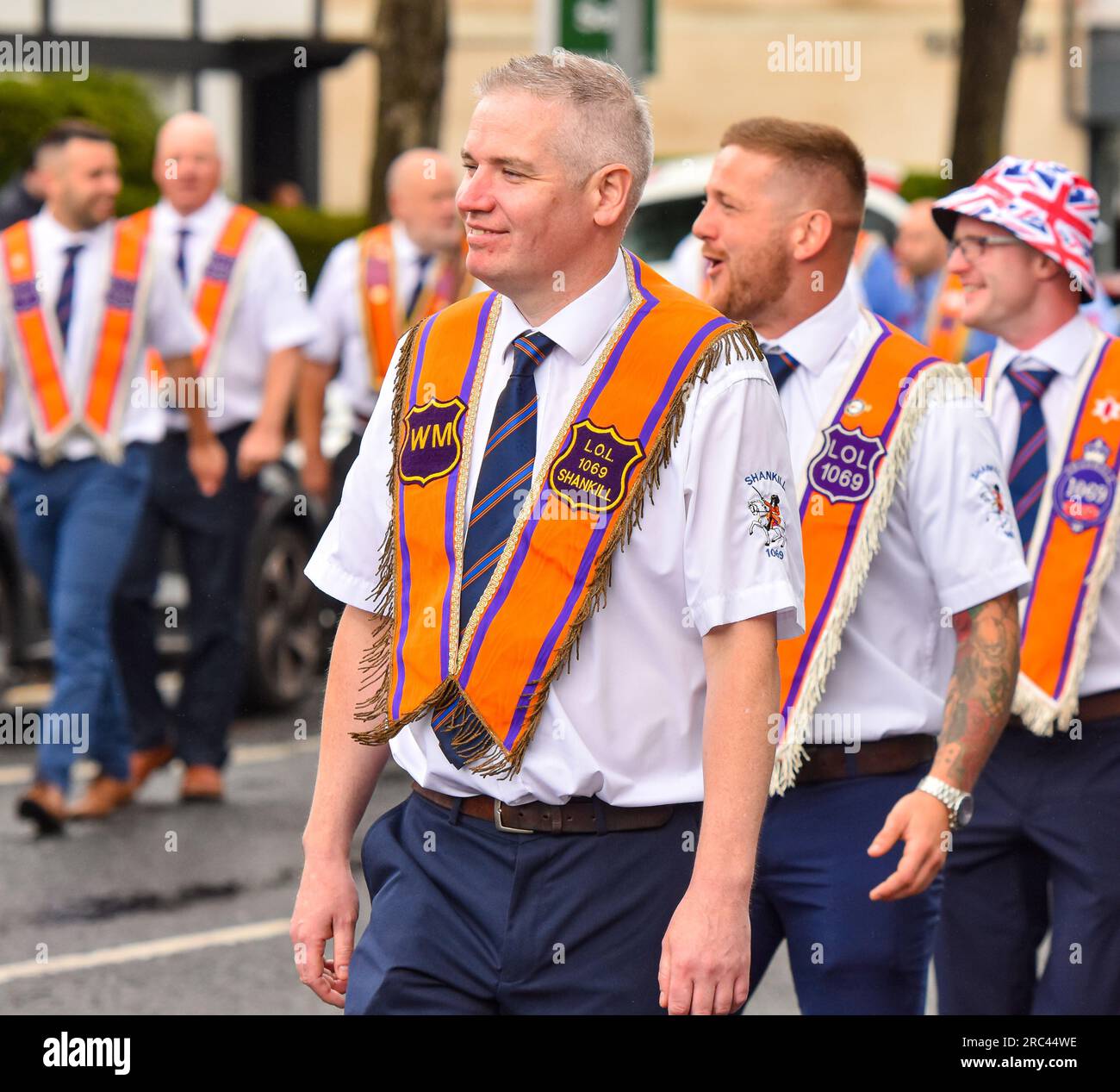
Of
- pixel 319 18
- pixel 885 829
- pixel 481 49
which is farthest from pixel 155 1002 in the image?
pixel 481 49

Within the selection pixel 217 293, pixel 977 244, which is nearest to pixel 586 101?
pixel 977 244

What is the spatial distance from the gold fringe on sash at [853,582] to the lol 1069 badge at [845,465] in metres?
0.02

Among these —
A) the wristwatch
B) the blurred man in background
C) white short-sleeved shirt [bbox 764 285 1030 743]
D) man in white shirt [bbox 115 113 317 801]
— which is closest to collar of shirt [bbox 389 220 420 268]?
man in white shirt [bbox 115 113 317 801]

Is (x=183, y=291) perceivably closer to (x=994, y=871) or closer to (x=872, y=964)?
(x=994, y=871)

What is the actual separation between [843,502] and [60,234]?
194 inches

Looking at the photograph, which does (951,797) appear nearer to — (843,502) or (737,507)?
(843,502)

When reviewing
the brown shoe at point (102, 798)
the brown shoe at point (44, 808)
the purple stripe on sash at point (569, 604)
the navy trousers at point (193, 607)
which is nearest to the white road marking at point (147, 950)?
the brown shoe at point (44, 808)

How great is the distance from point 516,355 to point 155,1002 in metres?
3.18

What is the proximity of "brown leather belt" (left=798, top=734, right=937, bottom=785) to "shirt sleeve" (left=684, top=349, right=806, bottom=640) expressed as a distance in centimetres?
87

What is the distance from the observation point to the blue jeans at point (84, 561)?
27.2 ft

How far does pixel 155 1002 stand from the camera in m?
6.17

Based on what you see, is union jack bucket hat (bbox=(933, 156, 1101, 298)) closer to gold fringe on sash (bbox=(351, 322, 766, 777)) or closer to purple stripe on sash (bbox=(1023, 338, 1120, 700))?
purple stripe on sash (bbox=(1023, 338, 1120, 700))

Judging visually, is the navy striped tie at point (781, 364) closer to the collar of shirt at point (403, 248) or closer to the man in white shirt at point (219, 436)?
the man in white shirt at point (219, 436)

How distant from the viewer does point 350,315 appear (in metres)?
9.67
